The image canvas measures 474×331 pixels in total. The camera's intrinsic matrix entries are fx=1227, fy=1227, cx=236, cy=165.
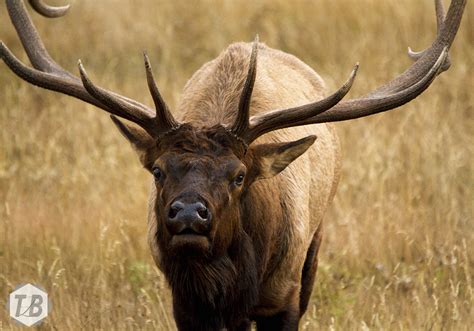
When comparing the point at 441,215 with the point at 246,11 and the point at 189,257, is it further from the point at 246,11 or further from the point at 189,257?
the point at 246,11

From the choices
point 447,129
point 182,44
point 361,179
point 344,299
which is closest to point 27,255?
point 344,299

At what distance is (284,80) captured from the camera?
7078 millimetres

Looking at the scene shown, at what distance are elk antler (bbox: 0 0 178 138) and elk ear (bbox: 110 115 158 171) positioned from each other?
0.15ft

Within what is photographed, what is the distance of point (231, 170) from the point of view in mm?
5484

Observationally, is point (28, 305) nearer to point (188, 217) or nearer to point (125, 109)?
point (125, 109)

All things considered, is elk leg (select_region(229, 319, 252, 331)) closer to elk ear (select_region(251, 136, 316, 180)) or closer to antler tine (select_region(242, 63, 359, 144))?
elk ear (select_region(251, 136, 316, 180))

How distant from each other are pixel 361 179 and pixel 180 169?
4.18 meters

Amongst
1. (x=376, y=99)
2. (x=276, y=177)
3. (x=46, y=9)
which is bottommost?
(x=276, y=177)

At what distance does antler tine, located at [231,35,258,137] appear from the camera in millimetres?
5578

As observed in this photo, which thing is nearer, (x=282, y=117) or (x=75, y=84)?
(x=282, y=117)

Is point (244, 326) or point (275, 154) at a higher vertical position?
point (275, 154)

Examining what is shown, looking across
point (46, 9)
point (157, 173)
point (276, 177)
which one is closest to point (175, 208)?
point (157, 173)

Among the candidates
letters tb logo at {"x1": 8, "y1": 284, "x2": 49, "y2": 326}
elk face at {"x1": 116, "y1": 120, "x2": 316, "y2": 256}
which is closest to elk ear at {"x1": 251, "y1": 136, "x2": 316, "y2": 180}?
elk face at {"x1": 116, "y1": 120, "x2": 316, "y2": 256}

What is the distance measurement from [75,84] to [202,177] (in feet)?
3.71
